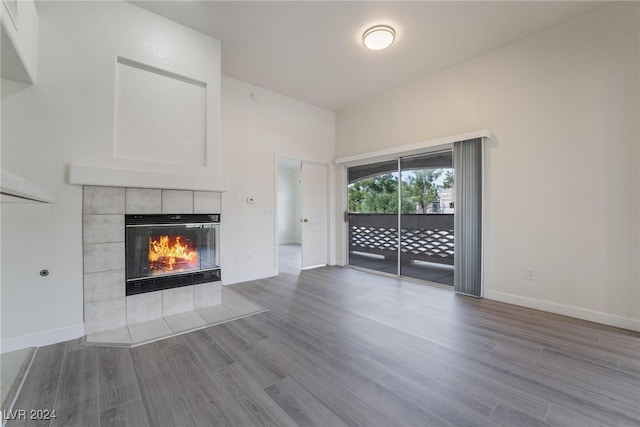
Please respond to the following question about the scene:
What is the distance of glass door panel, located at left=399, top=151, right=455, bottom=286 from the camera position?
4109 millimetres

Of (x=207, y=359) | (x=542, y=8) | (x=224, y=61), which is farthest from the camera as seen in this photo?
(x=224, y=61)

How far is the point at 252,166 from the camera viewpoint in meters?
4.49

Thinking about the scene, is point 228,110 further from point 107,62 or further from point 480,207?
point 480,207

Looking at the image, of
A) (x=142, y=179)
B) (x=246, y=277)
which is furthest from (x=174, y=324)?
(x=246, y=277)

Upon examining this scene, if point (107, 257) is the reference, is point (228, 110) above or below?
above

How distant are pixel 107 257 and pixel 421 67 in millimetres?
4558

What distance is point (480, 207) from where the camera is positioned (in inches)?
140

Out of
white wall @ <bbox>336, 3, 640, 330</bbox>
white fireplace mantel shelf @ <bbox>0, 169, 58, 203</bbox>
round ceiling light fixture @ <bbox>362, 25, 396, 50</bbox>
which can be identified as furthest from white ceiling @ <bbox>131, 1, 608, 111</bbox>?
white fireplace mantel shelf @ <bbox>0, 169, 58, 203</bbox>

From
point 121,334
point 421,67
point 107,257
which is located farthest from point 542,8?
point 121,334

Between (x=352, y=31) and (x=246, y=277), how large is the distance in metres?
3.75

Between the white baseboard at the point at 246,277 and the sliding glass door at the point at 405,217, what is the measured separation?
179cm

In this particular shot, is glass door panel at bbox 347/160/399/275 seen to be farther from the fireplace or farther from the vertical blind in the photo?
the fireplace

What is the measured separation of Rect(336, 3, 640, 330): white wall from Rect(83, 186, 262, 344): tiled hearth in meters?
3.47

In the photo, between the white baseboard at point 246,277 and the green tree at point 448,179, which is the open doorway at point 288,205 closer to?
the white baseboard at point 246,277
